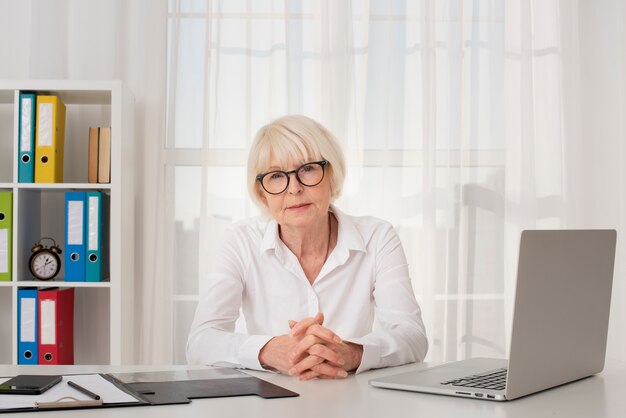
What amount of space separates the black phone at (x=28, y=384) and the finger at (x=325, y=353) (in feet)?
1.55

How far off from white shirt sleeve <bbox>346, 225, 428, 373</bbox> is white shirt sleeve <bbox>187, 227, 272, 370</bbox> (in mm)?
225

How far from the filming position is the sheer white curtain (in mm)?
3156

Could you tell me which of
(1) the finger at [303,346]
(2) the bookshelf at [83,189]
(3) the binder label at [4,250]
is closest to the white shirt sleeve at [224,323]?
(1) the finger at [303,346]

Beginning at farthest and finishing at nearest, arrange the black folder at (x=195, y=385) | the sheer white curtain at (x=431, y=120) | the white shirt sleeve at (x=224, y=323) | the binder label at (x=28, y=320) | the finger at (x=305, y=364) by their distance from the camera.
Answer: the sheer white curtain at (x=431, y=120)
the binder label at (x=28, y=320)
the white shirt sleeve at (x=224, y=323)
the finger at (x=305, y=364)
the black folder at (x=195, y=385)

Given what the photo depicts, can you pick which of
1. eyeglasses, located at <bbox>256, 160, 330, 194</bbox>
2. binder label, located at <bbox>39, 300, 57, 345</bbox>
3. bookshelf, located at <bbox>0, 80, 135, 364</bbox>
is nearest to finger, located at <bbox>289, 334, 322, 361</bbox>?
eyeglasses, located at <bbox>256, 160, 330, 194</bbox>

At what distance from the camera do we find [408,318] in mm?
1857

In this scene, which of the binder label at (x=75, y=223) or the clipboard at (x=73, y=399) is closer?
the clipboard at (x=73, y=399)

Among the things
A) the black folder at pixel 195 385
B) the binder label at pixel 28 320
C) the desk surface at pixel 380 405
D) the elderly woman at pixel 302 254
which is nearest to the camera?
the desk surface at pixel 380 405

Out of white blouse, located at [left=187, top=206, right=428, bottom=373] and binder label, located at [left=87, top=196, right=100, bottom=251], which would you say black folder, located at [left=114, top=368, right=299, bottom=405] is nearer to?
white blouse, located at [left=187, top=206, right=428, bottom=373]

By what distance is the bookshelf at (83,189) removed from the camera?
9.36 ft

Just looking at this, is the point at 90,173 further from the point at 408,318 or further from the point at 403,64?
the point at 408,318

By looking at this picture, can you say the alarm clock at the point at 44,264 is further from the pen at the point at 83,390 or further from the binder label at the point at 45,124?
the pen at the point at 83,390

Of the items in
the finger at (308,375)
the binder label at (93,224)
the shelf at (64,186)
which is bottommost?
the finger at (308,375)

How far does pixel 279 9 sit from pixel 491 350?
68.8 inches
